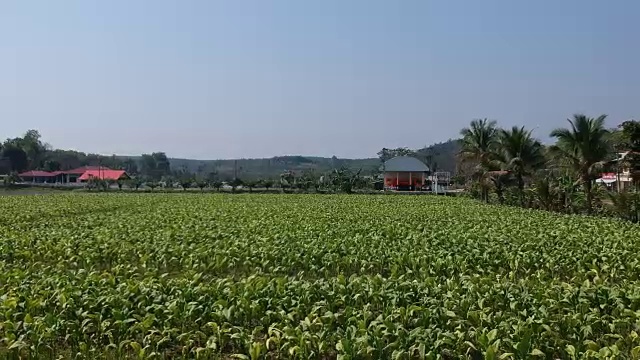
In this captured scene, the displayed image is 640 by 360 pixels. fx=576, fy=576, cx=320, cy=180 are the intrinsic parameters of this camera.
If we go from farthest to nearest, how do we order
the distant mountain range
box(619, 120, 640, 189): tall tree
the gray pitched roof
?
the distant mountain range → the gray pitched roof → box(619, 120, 640, 189): tall tree

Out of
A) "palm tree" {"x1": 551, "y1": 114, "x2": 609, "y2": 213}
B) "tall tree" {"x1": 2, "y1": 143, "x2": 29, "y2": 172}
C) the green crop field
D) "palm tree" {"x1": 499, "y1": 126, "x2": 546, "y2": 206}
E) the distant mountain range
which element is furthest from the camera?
the distant mountain range

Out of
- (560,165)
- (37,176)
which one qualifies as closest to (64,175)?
(37,176)

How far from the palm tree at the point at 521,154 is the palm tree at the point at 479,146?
256cm

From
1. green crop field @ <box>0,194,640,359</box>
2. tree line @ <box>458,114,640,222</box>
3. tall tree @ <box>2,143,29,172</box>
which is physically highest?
tall tree @ <box>2,143,29,172</box>

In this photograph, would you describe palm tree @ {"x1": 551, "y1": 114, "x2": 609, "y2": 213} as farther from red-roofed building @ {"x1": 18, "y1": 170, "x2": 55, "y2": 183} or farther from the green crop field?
red-roofed building @ {"x1": 18, "y1": 170, "x2": 55, "y2": 183}

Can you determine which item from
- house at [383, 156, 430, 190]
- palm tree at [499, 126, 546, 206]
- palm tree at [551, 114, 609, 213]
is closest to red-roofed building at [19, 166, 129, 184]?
house at [383, 156, 430, 190]

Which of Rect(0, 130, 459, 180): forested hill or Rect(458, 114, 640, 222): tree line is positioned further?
Rect(0, 130, 459, 180): forested hill

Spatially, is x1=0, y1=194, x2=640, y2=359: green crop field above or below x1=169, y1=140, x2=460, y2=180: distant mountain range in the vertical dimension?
below

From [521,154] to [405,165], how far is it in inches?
1667

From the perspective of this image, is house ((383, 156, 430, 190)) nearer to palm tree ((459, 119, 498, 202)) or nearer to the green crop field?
palm tree ((459, 119, 498, 202))

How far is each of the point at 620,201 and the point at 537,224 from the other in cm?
575

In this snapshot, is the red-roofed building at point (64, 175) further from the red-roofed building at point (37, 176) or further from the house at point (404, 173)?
the house at point (404, 173)

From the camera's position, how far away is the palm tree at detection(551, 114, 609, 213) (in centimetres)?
2531

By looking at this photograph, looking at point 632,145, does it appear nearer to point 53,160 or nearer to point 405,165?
point 405,165
